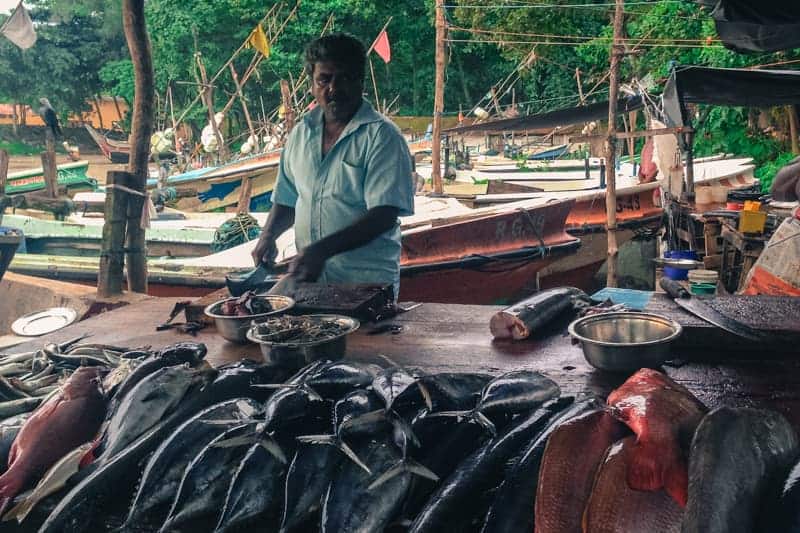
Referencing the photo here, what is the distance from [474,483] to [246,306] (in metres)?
1.58

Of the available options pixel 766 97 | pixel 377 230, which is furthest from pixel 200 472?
pixel 766 97

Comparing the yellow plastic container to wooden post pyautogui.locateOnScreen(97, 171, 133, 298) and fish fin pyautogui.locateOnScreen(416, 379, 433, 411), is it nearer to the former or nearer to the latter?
wooden post pyautogui.locateOnScreen(97, 171, 133, 298)

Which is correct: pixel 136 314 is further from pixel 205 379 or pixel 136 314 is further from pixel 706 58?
pixel 706 58

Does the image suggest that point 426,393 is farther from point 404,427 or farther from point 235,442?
point 235,442

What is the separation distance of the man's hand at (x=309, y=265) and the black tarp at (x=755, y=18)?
9.63 ft

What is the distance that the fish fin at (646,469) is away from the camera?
1.28m

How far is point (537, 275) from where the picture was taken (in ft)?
31.2

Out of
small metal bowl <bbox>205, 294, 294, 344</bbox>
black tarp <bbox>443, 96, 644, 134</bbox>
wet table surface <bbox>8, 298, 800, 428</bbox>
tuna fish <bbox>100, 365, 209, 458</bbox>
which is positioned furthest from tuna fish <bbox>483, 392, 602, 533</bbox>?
black tarp <bbox>443, 96, 644, 134</bbox>

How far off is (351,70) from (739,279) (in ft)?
20.9

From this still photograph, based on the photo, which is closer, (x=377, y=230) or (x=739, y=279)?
(x=377, y=230)

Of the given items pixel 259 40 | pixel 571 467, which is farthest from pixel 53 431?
pixel 259 40

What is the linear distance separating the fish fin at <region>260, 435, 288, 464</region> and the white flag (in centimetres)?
1113

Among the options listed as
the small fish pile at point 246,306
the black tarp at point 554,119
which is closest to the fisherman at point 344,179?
the small fish pile at point 246,306

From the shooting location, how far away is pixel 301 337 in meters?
2.31
